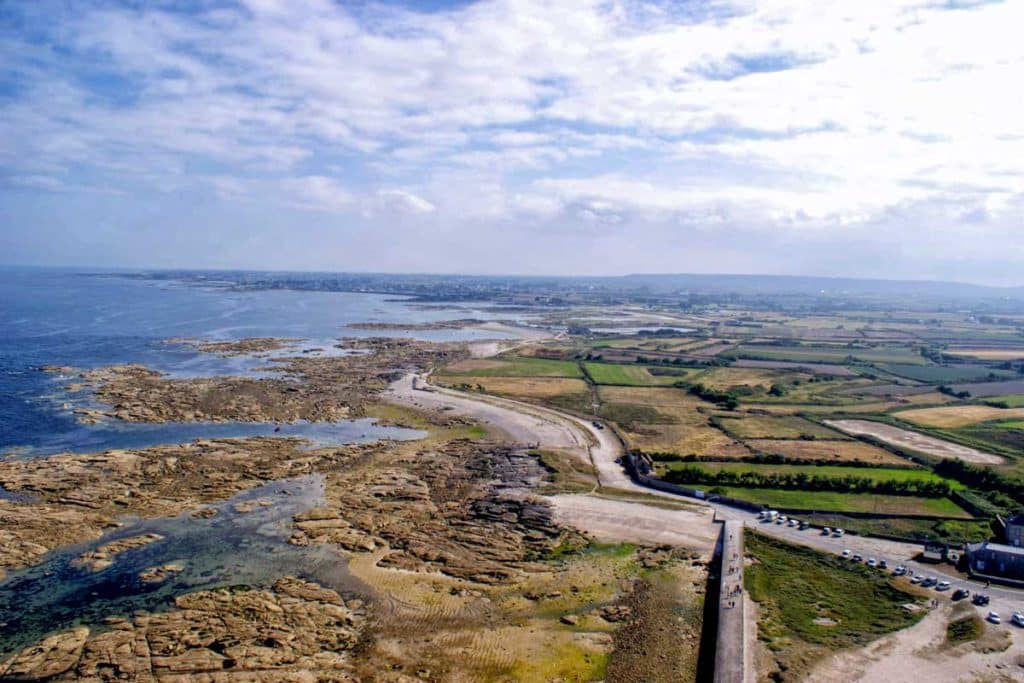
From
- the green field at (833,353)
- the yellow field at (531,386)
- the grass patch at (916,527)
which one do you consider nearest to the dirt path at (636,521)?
the grass patch at (916,527)

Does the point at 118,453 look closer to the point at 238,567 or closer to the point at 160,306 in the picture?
the point at 238,567

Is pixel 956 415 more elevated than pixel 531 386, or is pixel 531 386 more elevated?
→ pixel 956 415

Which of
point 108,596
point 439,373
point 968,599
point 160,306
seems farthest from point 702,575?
point 160,306

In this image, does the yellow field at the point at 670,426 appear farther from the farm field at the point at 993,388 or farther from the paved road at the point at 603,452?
the farm field at the point at 993,388

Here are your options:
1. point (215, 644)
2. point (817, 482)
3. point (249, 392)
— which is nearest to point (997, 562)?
point (817, 482)

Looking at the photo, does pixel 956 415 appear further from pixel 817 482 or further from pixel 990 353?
pixel 990 353

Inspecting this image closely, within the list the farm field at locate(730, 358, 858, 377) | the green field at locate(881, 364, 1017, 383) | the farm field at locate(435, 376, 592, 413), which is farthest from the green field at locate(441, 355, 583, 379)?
the green field at locate(881, 364, 1017, 383)
